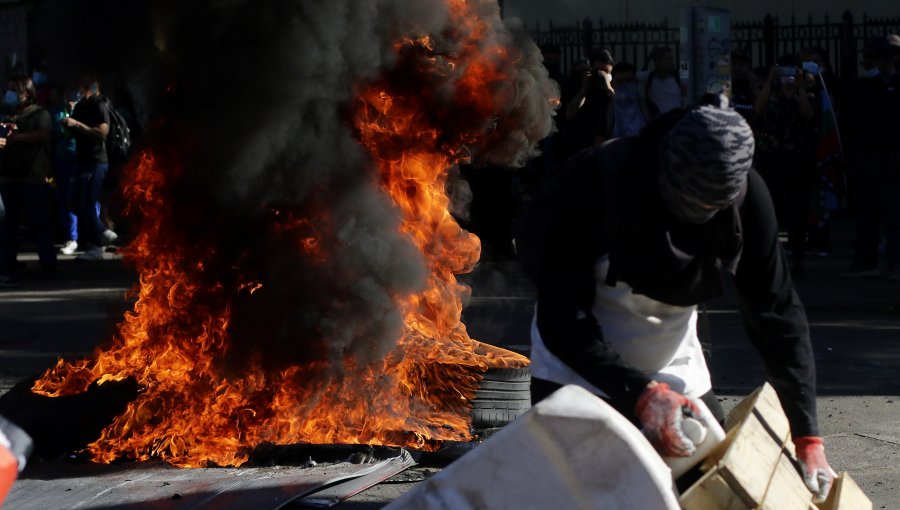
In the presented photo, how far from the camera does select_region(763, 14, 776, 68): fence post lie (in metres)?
18.4

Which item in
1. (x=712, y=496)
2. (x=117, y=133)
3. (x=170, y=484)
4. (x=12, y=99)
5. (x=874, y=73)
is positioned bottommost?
(x=170, y=484)

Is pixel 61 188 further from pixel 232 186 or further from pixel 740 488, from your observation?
pixel 740 488

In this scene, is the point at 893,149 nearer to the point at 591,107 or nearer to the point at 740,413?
the point at 591,107

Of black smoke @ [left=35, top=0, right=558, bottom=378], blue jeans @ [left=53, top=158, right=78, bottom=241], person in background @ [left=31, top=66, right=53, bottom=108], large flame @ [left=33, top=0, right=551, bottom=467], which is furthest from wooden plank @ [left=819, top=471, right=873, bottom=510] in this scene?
person in background @ [left=31, top=66, right=53, bottom=108]

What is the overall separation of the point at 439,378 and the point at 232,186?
51.7 inches

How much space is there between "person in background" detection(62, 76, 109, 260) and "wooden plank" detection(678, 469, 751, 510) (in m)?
11.2

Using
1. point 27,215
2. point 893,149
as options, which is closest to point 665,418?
point 893,149

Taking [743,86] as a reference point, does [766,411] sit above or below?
below

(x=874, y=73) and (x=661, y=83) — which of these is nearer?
(x=874, y=73)

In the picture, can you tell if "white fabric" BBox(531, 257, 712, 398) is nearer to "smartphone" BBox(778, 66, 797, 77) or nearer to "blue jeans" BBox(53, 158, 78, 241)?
"smartphone" BBox(778, 66, 797, 77)

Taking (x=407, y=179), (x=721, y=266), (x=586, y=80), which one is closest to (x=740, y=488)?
(x=721, y=266)

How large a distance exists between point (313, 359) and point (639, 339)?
8.73 ft

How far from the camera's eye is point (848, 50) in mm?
18266

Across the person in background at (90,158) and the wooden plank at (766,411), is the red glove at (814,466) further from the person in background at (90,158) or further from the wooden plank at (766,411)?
the person in background at (90,158)
